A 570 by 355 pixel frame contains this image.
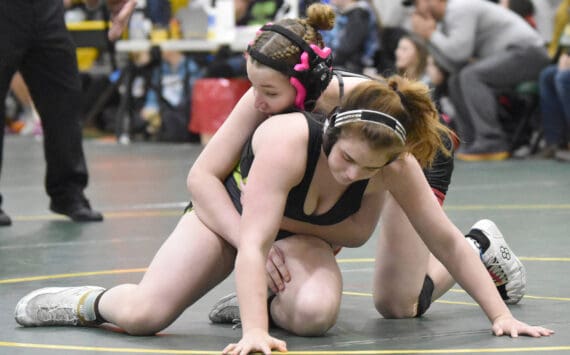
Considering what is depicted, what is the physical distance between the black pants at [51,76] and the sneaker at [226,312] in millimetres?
2411

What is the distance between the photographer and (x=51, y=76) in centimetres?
548

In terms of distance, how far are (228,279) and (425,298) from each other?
0.87m

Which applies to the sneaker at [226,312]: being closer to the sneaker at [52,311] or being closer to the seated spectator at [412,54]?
the sneaker at [52,311]

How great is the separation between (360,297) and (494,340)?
0.74 m

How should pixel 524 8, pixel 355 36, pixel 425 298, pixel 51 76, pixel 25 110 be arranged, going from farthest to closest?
pixel 25 110, pixel 355 36, pixel 524 8, pixel 51 76, pixel 425 298

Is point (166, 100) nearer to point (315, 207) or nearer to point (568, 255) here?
point (568, 255)

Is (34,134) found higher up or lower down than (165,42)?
lower down

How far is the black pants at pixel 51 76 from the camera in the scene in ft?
17.6

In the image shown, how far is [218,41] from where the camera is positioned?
967cm

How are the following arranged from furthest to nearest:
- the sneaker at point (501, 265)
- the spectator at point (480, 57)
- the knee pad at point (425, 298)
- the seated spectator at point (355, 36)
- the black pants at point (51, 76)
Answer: the seated spectator at point (355, 36) → the spectator at point (480, 57) → the black pants at point (51, 76) → the sneaker at point (501, 265) → the knee pad at point (425, 298)

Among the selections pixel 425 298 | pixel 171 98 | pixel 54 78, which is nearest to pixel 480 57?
pixel 171 98

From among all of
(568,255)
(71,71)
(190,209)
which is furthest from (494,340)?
(71,71)

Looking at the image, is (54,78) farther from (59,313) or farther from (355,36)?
(355,36)

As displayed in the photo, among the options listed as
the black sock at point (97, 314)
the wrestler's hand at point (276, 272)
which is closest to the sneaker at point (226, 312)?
the wrestler's hand at point (276, 272)
